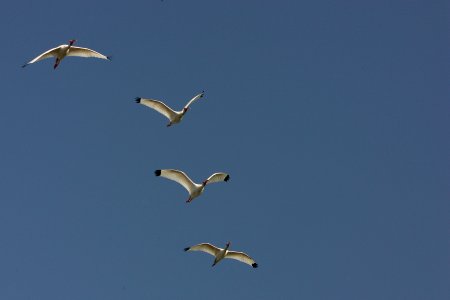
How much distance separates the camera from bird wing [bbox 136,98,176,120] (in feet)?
172

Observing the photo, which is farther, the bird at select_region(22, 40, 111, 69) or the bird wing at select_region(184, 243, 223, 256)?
the bird wing at select_region(184, 243, 223, 256)

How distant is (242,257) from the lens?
A: 5591 centimetres

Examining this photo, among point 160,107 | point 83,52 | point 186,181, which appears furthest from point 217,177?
point 83,52

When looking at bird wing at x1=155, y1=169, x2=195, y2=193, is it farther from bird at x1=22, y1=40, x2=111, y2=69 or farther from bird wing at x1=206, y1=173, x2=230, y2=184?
bird at x1=22, y1=40, x2=111, y2=69

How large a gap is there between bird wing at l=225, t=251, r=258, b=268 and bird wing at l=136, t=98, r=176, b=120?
9.33m

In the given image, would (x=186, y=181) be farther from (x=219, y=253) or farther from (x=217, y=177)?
(x=219, y=253)

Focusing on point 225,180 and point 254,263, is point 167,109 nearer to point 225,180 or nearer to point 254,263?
point 225,180

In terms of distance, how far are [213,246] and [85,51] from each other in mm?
13632

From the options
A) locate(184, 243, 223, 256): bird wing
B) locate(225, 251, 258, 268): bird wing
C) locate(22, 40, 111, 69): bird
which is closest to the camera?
locate(22, 40, 111, 69): bird

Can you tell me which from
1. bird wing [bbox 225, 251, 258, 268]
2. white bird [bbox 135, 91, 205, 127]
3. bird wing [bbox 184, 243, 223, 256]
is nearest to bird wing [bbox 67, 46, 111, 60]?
white bird [bbox 135, 91, 205, 127]

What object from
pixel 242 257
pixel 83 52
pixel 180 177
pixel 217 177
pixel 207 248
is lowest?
pixel 207 248

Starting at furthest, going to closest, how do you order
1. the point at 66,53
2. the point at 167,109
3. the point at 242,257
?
1. the point at 242,257
2. the point at 167,109
3. the point at 66,53

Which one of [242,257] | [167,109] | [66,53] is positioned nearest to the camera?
[66,53]

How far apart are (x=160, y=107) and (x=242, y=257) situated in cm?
1099
